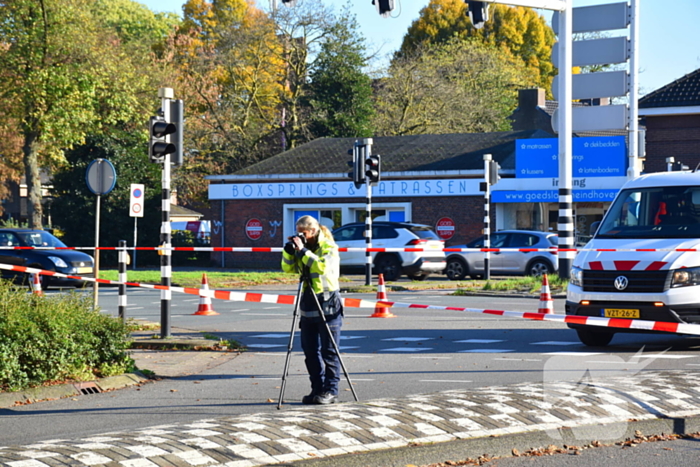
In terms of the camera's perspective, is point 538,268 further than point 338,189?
No

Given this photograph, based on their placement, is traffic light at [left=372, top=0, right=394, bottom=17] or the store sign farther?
the store sign

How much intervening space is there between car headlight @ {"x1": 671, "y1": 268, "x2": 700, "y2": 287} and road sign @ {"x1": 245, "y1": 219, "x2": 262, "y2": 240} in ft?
98.7

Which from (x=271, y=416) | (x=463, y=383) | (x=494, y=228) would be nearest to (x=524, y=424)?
(x=271, y=416)

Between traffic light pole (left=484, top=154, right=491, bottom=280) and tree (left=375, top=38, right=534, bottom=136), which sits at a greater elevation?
tree (left=375, top=38, right=534, bottom=136)

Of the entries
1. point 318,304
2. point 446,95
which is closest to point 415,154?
point 446,95

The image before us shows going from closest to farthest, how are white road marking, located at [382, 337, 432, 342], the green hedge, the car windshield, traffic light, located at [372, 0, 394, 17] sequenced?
the green hedge → white road marking, located at [382, 337, 432, 342] → traffic light, located at [372, 0, 394, 17] → the car windshield

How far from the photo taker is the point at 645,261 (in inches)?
452

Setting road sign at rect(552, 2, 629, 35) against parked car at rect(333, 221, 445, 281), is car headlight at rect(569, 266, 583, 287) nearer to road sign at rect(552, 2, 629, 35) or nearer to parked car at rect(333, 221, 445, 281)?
road sign at rect(552, 2, 629, 35)

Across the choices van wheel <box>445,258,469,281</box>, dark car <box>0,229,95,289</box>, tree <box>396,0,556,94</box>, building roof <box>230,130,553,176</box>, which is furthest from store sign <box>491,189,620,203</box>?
tree <box>396,0,556,94</box>

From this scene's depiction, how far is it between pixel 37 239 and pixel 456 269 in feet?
40.4

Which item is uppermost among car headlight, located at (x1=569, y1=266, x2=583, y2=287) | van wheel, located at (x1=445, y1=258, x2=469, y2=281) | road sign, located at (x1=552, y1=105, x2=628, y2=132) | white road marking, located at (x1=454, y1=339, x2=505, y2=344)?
road sign, located at (x1=552, y1=105, x2=628, y2=132)

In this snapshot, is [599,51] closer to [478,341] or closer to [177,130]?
[478,341]

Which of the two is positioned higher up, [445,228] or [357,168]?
[357,168]

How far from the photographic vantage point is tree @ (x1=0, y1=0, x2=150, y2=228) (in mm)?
36312
